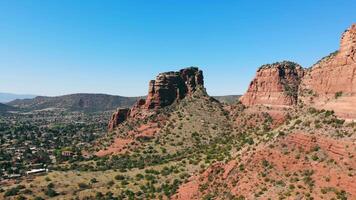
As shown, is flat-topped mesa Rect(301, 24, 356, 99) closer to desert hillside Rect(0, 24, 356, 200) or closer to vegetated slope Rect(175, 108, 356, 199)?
desert hillside Rect(0, 24, 356, 200)

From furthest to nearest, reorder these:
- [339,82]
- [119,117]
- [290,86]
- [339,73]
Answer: [119,117], [290,86], [339,73], [339,82]

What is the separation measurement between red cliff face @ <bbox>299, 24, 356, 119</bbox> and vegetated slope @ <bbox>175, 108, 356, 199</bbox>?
1715mm

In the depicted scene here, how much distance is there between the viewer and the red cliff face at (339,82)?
4691 cm

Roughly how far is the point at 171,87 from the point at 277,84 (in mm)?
37360

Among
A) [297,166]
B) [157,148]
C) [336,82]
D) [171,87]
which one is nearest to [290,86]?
[157,148]

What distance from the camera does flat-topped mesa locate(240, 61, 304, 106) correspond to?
90.8 meters

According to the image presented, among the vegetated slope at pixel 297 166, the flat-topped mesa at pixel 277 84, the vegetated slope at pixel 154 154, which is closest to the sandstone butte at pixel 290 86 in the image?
the flat-topped mesa at pixel 277 84

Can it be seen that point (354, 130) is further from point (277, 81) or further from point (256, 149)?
point (277, 81)

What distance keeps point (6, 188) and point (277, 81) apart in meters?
60.7

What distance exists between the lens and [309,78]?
Result: 5959 centimetres

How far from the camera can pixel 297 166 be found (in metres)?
44.5

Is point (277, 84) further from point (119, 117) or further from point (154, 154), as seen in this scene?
point (119, 117)

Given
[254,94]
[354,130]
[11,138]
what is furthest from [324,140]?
[11,138]

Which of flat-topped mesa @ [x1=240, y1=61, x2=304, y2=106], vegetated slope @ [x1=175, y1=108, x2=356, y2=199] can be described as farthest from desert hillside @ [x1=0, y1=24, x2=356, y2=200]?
flat-topped mesa @ [x1=240, y1=61, x2=304, y2=106]
